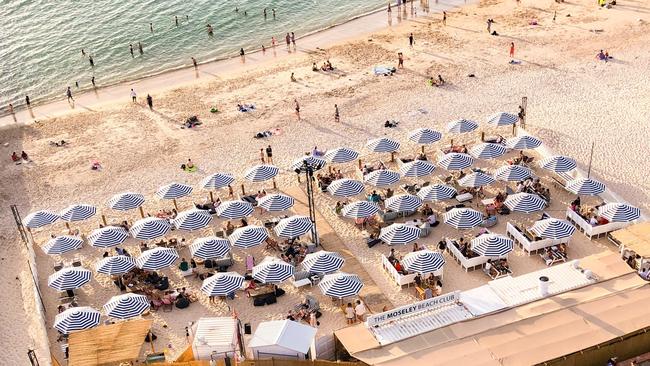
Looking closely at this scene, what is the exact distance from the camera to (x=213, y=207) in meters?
32.4

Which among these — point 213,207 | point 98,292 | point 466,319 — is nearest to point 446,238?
point 466,319

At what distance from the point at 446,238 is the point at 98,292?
1427 centimetres

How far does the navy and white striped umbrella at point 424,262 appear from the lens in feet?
86.4

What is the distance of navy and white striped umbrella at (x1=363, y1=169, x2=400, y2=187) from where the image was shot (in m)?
31.9

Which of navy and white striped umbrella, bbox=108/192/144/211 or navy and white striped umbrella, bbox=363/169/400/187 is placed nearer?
navy and white striped umbrella, bbox=108/192/144/211

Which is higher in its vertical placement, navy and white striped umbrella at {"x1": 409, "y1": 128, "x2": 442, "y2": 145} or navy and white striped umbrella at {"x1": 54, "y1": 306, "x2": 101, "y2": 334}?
navy and white striped umbrella at {"x1": 409, "y1": 128, "x2": 442, "y2": 145}

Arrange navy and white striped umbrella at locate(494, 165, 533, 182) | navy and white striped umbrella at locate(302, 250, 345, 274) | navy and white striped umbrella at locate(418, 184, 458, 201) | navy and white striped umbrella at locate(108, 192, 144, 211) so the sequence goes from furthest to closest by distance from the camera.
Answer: navy and white striped umbrella at locate(108, 192, 144, 211), navy and white striped umbrella at locate(494, 165, 533, 182), navy and white striped umbrella at locate(418, 184, 458, 201), navy and white striped umbrella at locate(302, 250, 345, 274)

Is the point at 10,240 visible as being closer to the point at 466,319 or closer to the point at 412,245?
the point at 412,245

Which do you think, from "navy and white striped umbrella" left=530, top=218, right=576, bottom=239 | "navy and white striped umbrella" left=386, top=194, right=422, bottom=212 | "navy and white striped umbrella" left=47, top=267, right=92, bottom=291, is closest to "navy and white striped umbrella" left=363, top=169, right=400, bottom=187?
"navy and white striped umbrella" left=386, top=194, right=422, bottom=212

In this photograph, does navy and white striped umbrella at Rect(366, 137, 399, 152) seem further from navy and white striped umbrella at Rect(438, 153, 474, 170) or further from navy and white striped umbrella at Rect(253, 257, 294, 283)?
navy and white striped umbrella at Rect(253, 257, 294, 283)

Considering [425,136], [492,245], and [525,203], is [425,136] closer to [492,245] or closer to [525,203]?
[525,203]

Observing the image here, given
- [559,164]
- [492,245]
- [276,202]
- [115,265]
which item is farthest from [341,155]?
[115,265]

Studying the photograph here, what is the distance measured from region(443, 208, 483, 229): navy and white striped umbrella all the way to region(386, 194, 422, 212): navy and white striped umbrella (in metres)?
1.51

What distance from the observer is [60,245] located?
29219mm
